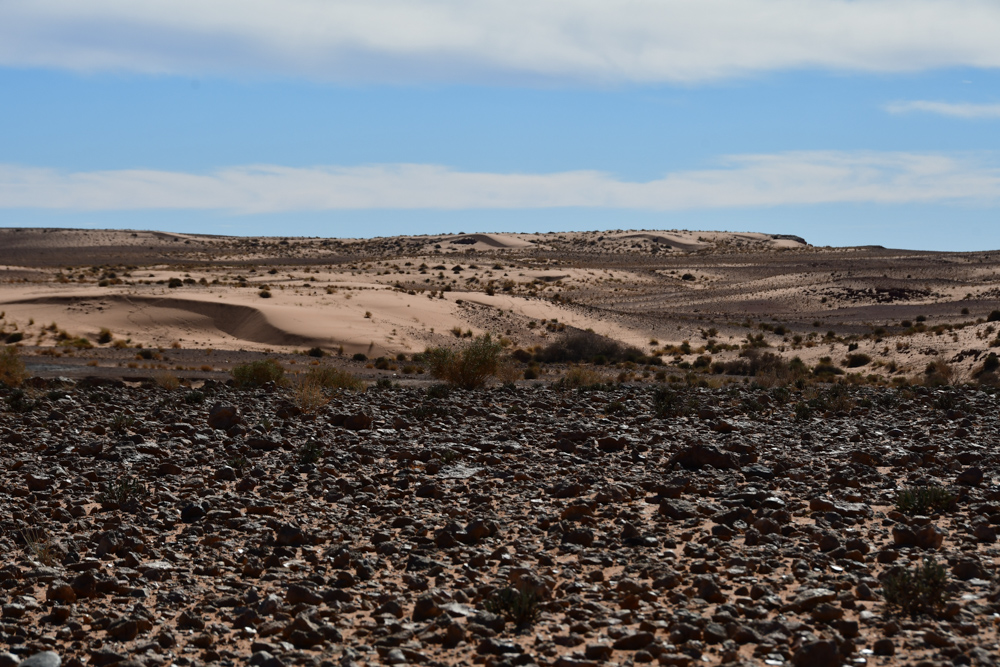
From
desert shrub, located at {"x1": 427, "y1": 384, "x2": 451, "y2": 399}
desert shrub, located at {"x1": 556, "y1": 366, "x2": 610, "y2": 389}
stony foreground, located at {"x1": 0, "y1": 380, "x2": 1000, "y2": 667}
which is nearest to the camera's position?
stony foreground, located at {"x1": 0, "y1": 380, "x2": 1000, "y2": 667}

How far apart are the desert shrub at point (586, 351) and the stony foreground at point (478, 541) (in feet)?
87.5

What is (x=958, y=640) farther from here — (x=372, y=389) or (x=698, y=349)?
(x=698, y=349)

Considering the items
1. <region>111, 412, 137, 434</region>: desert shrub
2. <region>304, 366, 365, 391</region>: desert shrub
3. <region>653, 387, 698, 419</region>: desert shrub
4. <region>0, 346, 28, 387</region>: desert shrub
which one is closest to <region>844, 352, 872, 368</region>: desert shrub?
<region>653, 387, 698, 419</region>: desert shrub

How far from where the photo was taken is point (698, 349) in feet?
→ 166

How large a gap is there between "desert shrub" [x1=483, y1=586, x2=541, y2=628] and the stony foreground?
3.3 inches

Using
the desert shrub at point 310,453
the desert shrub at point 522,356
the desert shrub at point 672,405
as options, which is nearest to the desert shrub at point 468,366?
the desert shrub at point 672,405

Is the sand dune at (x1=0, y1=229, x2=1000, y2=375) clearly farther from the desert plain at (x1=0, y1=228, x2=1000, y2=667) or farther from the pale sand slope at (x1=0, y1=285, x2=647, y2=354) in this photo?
the desert plain at (x1=0, y1=228, x2=1000, y2=667)

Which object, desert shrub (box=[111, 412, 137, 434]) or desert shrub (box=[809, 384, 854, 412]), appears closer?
desert shrub (box=[111, 412, 137, 434])

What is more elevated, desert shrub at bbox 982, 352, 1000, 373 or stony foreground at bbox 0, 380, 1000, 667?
desert shrub at bbox 982, 352, 1000, 373

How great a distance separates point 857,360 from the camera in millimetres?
40219

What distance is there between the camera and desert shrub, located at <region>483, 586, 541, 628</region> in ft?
24.9

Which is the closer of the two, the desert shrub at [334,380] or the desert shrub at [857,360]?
the desert shrub at [334,380]

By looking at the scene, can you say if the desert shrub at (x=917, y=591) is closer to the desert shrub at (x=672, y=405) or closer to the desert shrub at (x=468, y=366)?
the desert shrub at (x=672, y=405)

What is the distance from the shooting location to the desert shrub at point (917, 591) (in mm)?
7566
